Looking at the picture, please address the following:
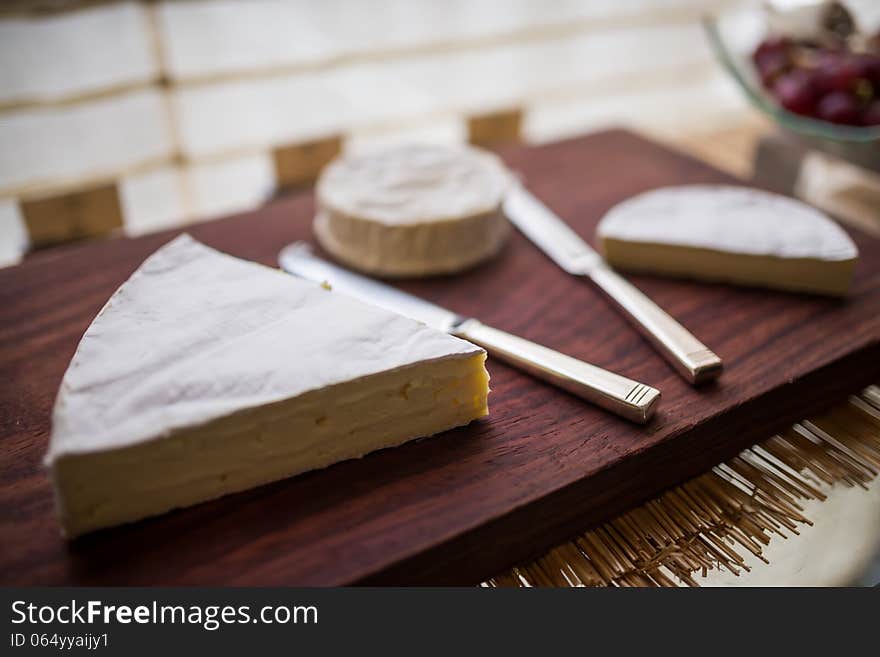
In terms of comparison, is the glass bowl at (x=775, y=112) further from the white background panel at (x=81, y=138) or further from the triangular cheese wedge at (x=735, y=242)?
the white background panel at (x=81, y=138)

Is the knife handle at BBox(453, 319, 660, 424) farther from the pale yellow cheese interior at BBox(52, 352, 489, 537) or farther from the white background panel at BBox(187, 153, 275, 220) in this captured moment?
the white background panel at BBox(187, 153, 275, 220)

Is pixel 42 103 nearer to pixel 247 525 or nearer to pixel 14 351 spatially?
pixel 14 351

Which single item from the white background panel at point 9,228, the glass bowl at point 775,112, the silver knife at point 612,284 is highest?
the glass bowl at point 775,112

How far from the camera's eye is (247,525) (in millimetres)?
798

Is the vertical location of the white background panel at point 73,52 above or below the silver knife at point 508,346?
above

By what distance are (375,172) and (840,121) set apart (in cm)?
93

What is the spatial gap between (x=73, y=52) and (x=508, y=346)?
1575 millimetres

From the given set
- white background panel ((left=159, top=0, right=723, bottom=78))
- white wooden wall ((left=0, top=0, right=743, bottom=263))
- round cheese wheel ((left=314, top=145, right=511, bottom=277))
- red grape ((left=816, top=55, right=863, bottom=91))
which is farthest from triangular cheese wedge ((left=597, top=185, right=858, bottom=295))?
white background panel ((left=159, top=0, right=723, bottom=78))

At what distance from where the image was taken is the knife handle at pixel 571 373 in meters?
0.90

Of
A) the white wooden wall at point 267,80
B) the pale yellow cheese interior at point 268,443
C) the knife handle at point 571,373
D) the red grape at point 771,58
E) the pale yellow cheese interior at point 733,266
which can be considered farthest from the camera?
the white wooden wall at point 267,80

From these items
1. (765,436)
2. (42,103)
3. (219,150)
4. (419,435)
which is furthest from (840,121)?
(42,103)

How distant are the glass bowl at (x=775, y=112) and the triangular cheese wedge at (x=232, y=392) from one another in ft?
3.21

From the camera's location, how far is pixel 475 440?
35.6 inches

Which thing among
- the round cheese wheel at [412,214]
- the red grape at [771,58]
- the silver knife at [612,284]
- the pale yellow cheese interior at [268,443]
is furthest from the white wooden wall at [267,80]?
the pale yellow cheese interior at [268,443]
